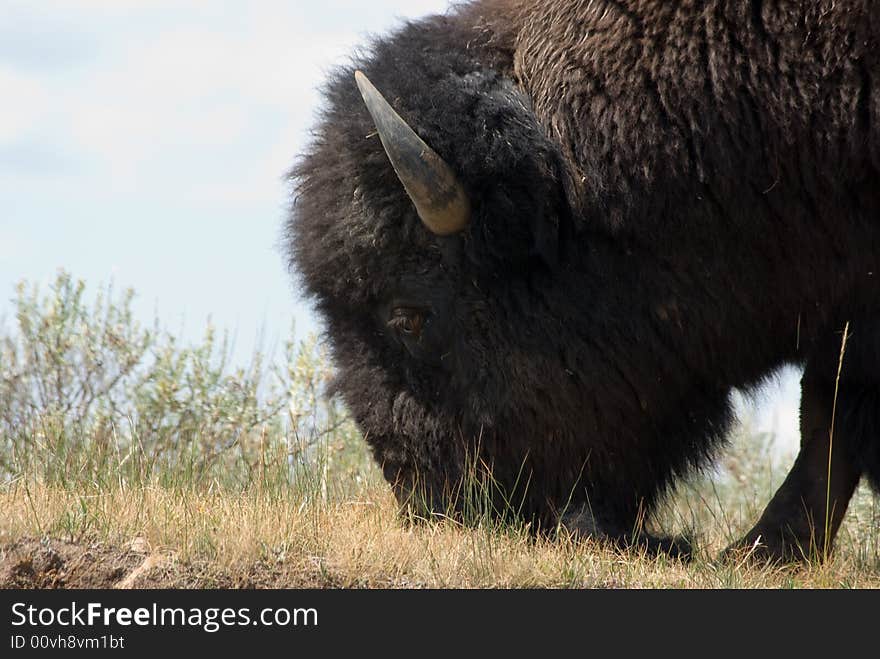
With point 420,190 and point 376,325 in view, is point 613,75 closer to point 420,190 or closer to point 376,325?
point 420,190

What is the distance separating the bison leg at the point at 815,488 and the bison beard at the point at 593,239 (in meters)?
0.02

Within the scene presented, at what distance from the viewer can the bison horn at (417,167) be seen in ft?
15.6

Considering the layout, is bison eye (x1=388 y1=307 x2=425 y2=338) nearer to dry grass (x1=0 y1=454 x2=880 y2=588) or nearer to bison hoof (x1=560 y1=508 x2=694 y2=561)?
dry grass (x1=0 y1=454 x2=880 y2=588)

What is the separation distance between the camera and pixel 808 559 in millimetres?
4996

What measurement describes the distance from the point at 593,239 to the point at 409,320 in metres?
0.85

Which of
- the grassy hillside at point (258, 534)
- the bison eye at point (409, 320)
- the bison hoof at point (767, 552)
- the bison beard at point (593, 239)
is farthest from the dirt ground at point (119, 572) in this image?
the bison hoof at point (767, 552)

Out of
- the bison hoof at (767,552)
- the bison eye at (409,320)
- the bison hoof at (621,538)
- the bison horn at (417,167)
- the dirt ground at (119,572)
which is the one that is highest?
the bison horn at (417,167)

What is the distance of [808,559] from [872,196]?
153cm

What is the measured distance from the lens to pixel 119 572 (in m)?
4.26

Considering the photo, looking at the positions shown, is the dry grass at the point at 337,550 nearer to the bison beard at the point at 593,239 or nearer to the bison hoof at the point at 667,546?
the bison hoof at the point at 667,546

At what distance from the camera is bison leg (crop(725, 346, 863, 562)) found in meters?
5.25

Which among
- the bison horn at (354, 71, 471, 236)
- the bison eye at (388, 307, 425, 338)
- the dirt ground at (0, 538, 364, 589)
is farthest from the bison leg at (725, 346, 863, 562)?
the dirt ground at (0, 538, 364, 589)

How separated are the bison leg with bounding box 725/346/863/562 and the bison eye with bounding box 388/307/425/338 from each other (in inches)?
65.7

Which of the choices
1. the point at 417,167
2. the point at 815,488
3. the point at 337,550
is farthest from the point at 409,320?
the point at 815,488
